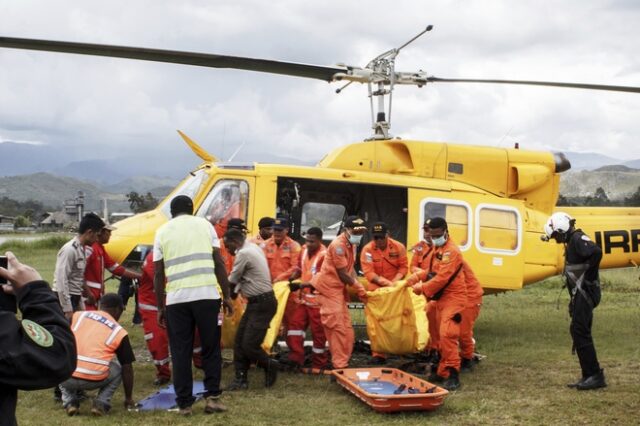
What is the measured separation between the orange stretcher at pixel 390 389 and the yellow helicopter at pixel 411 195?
272 centimetres

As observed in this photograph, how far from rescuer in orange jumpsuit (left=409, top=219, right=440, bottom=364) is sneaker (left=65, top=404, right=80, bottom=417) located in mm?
3758

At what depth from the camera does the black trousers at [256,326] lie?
6.89 m

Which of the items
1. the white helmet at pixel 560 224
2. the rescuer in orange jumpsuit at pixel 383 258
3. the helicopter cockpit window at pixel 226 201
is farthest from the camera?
the helicopter cockpit window at pixel 226 201

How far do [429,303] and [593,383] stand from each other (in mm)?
1868

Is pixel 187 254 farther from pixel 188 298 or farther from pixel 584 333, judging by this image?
pixel 584 333

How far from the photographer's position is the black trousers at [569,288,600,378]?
22.6 feet

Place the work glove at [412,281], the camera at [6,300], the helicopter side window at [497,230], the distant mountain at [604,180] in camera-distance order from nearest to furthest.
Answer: the camera at [6,300], the work glove at [412,281], the helicopter side window at [497,230], the distant mountain at [604,180]

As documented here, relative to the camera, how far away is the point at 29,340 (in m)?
2.07

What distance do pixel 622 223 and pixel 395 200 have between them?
3422mm

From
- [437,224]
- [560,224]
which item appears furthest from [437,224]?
[560,224]

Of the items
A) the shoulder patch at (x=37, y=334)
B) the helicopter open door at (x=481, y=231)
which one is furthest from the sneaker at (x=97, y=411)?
the helicopter open door at (x=481, y=231)

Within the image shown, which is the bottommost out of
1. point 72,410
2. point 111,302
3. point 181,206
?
point 72,410

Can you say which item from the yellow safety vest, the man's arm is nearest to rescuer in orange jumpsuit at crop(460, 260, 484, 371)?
the yellow safety vest

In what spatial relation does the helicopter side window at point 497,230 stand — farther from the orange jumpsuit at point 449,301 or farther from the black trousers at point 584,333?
the black trousers at point 584,333
